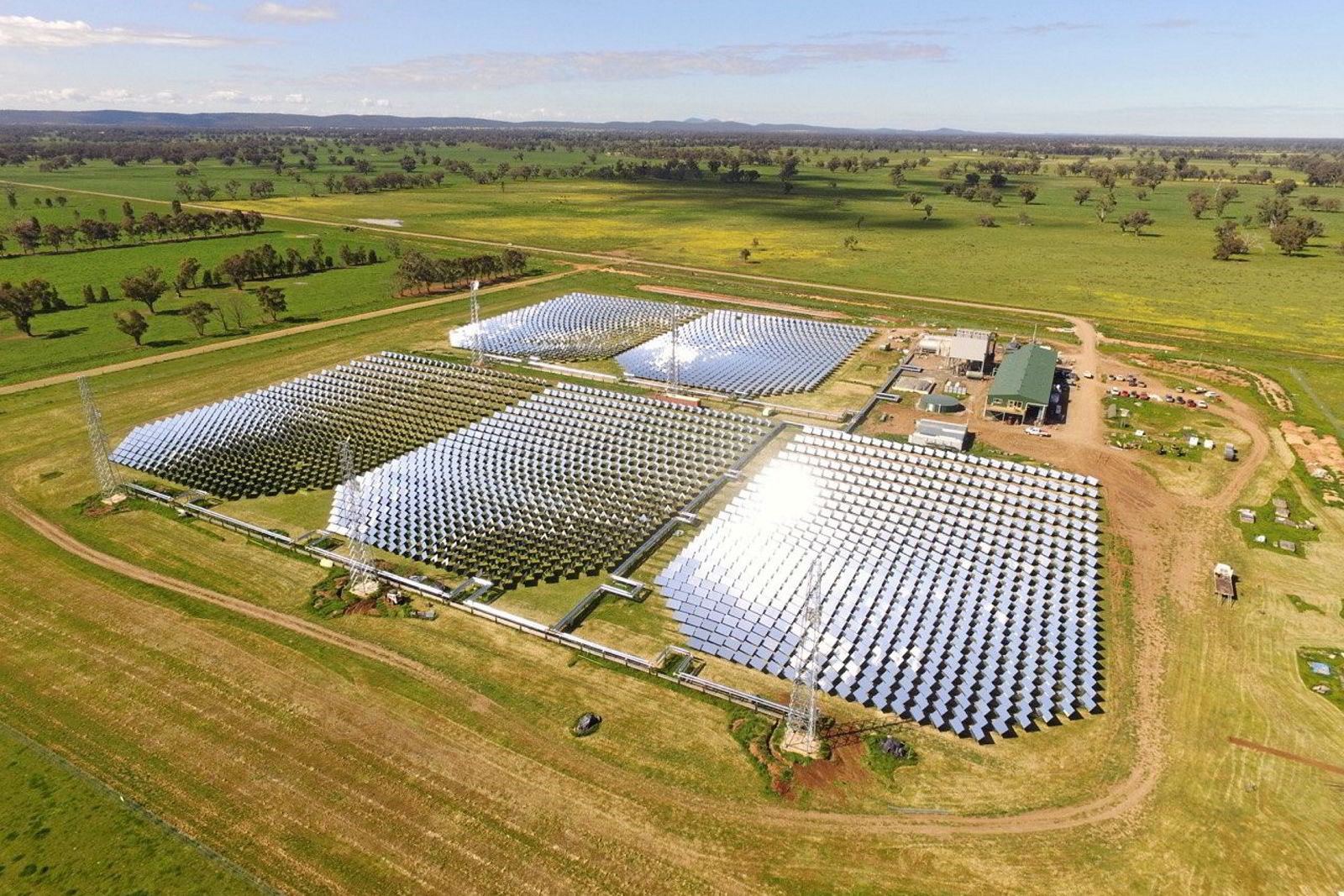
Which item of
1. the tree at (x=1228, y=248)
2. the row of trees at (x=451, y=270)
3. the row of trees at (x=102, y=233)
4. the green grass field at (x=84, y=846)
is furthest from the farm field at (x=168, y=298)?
the tree at (x=1228, y=248)

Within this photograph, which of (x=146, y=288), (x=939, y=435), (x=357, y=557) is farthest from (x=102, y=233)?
(x=939, y=435)

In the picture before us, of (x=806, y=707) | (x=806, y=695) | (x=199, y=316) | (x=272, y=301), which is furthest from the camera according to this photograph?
→ (x=272, y=301)

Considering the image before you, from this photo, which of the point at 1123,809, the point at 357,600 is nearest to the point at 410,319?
the point at 357,600

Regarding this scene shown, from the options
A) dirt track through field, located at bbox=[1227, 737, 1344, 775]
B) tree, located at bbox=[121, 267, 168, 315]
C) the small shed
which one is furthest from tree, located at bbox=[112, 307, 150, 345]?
dirt track through field, located at bbox=[1227, 737, 1344, 775]

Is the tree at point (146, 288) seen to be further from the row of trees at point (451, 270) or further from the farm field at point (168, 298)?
the row of trees at point (451, 270)

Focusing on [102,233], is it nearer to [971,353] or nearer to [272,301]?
[272,301]

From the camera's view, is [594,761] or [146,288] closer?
[594,761]
